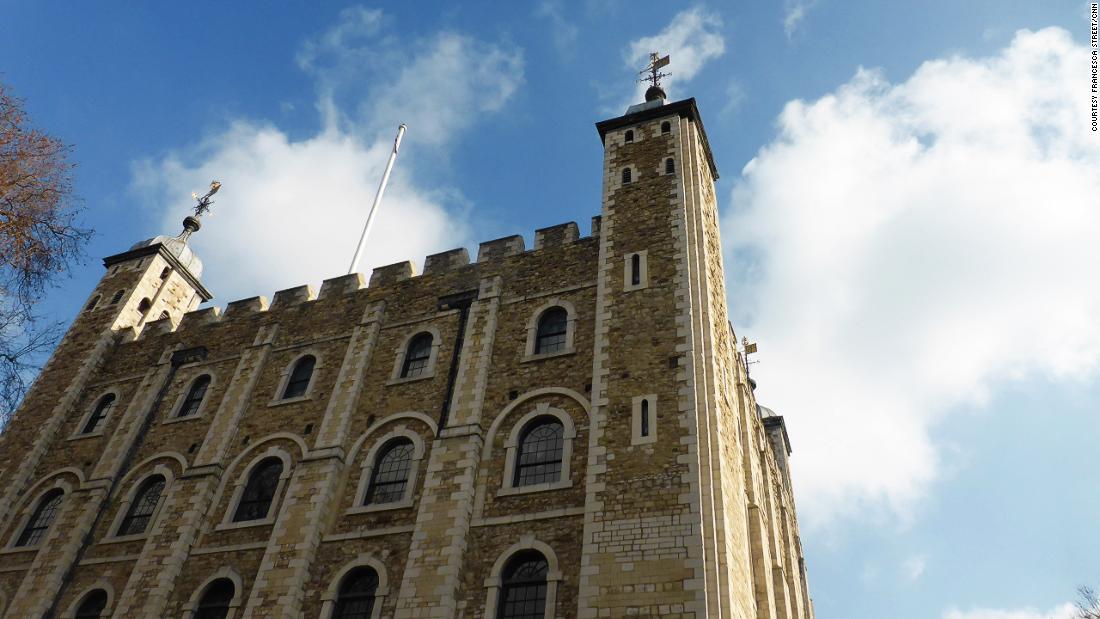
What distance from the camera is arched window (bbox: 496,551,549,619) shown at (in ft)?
45.6

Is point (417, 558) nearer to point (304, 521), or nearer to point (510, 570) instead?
point (510, 570)

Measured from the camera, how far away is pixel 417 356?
19.9 metres

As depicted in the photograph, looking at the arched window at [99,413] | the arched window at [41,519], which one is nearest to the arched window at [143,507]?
the arched window at [41,519]

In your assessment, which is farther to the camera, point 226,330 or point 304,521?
point 226,330

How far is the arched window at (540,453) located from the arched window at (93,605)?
1039 cm

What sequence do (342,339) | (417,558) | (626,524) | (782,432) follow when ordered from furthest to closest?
(782,432) → (342,339) → (417,558) → (626,524)

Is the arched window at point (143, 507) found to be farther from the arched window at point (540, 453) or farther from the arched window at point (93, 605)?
the arched window at point (540, 453)

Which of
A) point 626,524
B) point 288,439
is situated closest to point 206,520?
point 288,439

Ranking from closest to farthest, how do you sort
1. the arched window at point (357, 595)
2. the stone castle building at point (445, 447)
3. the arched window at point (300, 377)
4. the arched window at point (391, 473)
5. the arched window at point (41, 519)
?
the stone castle building at point (445, 447) < the arched window at point (357, 595) < the arched window at point (391, 473) < the arched window at point (41, 519) < the arched window at point (300, 377)

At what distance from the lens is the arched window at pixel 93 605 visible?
698 inches

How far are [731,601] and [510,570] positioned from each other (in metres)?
4.18

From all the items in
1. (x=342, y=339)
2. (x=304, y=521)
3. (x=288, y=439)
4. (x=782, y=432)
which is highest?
(x=782, y=432)

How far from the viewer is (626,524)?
13797 mm

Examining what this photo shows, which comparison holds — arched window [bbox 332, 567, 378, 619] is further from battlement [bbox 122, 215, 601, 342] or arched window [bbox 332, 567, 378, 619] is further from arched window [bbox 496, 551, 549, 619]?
battlement [bbox 122, 215, 601, 342]
